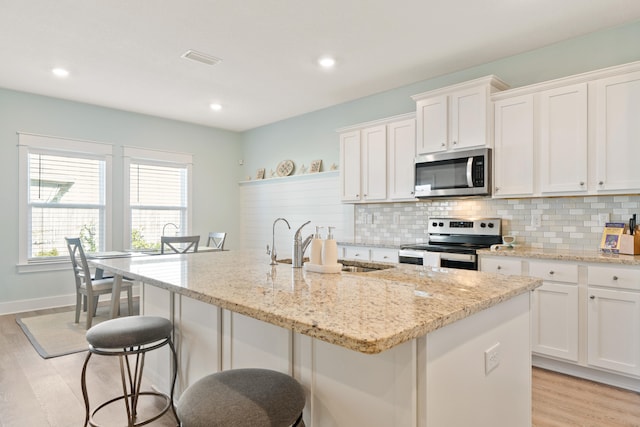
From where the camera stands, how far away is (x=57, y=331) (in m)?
3.86

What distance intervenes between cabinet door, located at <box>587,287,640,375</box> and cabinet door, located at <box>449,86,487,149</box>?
60.3 inches

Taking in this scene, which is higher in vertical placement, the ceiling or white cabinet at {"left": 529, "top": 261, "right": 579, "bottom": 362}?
the ceiling

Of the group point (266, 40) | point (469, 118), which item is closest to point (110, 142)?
point (266, 40)

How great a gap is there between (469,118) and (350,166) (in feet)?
5.03

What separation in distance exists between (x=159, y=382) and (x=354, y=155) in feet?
10.4

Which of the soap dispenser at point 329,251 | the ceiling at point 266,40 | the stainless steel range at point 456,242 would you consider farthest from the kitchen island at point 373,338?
the ceiling at point 266,40

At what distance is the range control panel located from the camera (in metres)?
3.69

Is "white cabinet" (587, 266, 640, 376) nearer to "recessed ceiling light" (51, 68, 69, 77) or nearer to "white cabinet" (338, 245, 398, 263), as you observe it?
"white cabinet" (338, 245, 398, 263)

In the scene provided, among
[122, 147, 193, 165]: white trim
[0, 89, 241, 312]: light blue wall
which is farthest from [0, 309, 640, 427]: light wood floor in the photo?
[122, 147, 193, 165]: white trim

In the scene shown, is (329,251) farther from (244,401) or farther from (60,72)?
(60,72)

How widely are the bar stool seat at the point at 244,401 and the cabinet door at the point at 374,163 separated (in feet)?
10.6

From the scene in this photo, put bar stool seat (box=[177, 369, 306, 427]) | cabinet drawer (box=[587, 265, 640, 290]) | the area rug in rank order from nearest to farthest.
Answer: bar stool seat (box=[177, 369, 306, 427]), cabinet drawer (box=[587, 265, 640, 290]), the area rug

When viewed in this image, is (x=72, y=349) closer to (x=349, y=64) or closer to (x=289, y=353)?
(x=289, y=353)

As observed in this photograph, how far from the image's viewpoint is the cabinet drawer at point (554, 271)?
2820 mm
